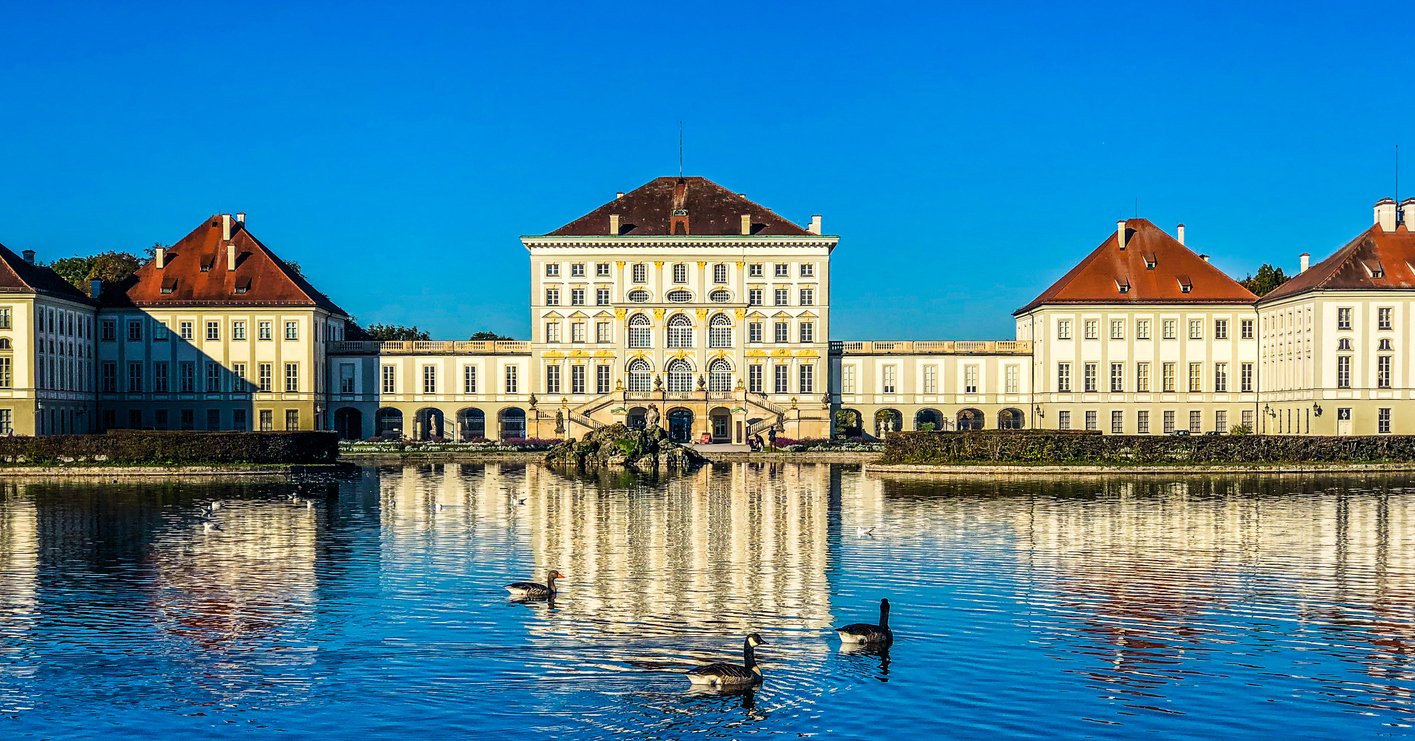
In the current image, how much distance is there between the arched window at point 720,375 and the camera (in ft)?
291

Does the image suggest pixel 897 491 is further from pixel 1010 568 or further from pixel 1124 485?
pixel 1010 568

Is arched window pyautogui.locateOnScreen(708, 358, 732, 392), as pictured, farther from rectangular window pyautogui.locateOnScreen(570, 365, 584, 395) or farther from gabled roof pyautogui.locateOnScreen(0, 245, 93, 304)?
gabled roof pyautogui.locateOnScreen(0, 245, 93, 304)

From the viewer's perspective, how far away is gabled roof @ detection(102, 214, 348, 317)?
86438 mm

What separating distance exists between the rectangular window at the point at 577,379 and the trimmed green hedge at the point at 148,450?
101 feet

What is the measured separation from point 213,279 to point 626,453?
32374 mm

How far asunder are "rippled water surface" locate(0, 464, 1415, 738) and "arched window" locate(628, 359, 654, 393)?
47.9 m

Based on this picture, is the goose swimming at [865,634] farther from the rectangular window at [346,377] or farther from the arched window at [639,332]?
the rectangular window at [346,377]

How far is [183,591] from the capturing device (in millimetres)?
25203

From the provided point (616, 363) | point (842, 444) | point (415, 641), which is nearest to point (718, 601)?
point (415, 641)

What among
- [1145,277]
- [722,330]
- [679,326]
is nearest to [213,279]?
[679,326]

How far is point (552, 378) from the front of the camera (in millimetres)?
89250

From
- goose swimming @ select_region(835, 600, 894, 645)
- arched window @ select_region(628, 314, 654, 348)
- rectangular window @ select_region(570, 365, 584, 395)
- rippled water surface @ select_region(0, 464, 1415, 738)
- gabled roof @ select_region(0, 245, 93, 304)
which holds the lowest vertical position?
rippled water surface @ select_region(0, 464, 1415, 738)

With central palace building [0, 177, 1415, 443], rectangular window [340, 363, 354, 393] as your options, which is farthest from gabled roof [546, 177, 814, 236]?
rectangular window [340, 363, 354, 393]

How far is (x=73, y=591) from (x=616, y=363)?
63616mm
